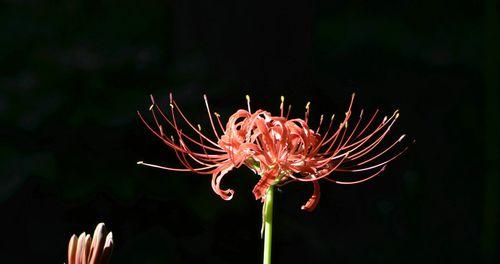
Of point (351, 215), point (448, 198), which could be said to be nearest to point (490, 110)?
point (448, 198)

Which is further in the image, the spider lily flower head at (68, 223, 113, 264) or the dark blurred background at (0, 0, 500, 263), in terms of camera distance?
the dark blurred background at (0, 0, 500, 263)

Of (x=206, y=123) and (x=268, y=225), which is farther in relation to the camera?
(x=206, y=123)

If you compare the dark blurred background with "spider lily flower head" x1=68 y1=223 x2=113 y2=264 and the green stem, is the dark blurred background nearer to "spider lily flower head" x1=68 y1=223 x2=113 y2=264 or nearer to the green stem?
the green stem

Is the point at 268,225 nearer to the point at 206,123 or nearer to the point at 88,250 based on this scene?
the point at 88,250

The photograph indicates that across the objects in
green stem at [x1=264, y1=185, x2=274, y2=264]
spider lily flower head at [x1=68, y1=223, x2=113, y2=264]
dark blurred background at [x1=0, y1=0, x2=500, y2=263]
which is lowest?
spider lily flower head at [x1=68, y1=223, x2=113, y2=264]

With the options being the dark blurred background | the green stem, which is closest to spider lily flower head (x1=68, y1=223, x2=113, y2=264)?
the green stem

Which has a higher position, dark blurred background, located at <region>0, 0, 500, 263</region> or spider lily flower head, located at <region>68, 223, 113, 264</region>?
dark blurred background, located at <region>0, 0, 500, 263</region>

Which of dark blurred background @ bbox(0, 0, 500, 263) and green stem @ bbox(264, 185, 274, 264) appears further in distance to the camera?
dark blurred background @ bbox(0, 0, 500, 263)

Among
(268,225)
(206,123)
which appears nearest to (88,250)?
(268,225)
